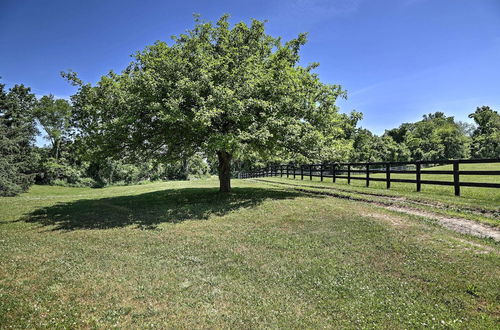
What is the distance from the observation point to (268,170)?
45.6m

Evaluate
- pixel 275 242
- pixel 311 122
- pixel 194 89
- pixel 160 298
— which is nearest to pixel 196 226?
pixel 275 242

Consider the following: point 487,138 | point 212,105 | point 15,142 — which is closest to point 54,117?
point 15,142

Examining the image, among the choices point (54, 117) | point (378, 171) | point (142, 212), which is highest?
point (54, 117)

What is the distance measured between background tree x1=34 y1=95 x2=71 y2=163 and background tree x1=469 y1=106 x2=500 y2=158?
90002mm

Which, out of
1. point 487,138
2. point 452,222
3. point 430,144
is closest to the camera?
point 452,222

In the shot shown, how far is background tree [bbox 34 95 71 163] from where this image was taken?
50.4 m

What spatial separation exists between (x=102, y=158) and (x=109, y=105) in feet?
10.8

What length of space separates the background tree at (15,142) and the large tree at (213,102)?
21.7 metres

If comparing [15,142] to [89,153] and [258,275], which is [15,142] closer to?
[89,153]

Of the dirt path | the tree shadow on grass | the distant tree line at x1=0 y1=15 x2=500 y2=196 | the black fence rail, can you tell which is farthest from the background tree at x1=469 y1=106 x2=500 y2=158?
the tree shadow on grass

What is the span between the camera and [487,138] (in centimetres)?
6381

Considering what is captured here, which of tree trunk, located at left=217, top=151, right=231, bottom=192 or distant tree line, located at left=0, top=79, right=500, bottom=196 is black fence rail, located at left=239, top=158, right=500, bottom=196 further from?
tree trunk, located at left=217, top=151, right=231, bottom=192

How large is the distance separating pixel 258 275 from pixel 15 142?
134 feet

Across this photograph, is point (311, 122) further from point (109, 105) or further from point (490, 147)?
point (490, 147)
